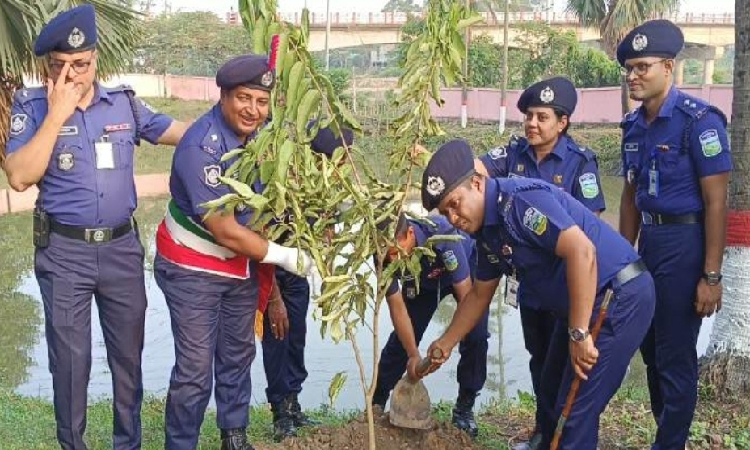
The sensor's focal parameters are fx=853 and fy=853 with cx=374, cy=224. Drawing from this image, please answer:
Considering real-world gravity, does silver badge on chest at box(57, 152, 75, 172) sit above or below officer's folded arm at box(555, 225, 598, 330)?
above

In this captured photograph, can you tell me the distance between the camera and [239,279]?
3.54 meters

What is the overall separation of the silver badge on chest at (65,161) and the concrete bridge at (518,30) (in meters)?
27.6

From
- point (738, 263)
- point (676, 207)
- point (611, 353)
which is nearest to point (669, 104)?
point (676, 207)

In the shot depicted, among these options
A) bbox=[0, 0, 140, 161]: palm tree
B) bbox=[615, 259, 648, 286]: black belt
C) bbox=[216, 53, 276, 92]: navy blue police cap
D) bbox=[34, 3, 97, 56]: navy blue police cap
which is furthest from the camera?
bbox=[0, 0, 140, 161]: palm tree

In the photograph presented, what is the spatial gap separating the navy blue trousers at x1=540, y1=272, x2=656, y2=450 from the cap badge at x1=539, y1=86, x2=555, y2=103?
3.60 feet

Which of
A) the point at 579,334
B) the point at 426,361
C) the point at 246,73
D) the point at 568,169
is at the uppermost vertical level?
the point at 246,73

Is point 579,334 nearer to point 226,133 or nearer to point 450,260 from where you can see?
point 450,260

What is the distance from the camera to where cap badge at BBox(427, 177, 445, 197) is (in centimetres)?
276

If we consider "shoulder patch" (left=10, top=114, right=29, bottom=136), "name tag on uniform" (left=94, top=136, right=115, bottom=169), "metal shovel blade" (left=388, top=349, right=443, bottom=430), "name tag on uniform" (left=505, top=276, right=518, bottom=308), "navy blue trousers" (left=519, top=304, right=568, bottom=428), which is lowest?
"metal shovel blade" (left=388, top=349, right=443, bottom=430)

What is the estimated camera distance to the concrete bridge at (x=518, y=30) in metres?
32.5

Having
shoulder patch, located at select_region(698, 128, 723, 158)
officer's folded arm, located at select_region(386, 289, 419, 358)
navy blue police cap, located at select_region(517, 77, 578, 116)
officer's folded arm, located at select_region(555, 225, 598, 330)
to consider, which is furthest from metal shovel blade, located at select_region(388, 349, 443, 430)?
shoulder patch, located at select_region(698, 128, 723, 158)

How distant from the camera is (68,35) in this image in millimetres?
3301

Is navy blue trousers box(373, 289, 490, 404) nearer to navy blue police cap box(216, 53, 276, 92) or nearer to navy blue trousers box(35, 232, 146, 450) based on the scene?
navy blue trousers box(35, 232, 146, 450)

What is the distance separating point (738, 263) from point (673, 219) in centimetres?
77
